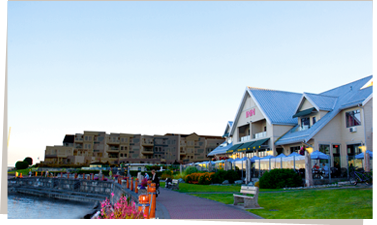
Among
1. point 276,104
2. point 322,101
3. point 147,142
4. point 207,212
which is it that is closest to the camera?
point 207,212

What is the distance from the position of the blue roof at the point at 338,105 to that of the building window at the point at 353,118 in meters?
0.78

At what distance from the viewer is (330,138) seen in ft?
96.7

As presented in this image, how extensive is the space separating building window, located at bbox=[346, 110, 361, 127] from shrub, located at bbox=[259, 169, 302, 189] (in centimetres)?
895

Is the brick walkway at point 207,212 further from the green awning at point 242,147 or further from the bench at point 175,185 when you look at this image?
the green awning at point 242,147

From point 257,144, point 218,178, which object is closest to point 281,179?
point 218,178

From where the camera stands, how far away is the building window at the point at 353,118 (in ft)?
91.7

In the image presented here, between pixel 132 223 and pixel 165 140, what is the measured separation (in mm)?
87082

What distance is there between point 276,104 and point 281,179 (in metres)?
16.5

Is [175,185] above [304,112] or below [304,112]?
below

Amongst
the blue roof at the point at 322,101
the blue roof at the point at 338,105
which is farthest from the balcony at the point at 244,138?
the blue roof at the point at 322,101

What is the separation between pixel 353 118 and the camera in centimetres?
2855

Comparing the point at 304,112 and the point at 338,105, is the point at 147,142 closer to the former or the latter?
the point at 304,112

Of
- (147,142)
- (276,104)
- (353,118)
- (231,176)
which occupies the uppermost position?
(276,104)

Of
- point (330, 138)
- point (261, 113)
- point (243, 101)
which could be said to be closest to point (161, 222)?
point (330, 138)
